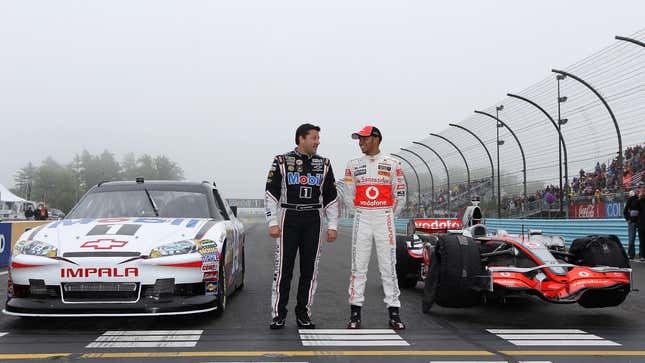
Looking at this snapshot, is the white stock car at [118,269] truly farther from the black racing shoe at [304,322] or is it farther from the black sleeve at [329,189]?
the black sleeve at [329,189]

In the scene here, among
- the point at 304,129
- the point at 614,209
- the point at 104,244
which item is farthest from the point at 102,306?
the point at 614,209

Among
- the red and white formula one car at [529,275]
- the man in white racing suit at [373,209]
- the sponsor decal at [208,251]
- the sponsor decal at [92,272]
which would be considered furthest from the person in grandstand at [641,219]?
the sponsor decal at [92,272]

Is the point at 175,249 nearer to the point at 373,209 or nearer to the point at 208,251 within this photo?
the point at 208,251

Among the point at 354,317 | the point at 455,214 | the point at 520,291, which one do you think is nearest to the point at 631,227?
the point at 520,291

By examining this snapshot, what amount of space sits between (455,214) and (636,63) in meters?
17.3

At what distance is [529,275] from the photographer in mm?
5691

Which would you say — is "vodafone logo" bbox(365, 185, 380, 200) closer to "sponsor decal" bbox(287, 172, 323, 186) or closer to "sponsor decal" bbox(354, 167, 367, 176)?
"sponsor decal" bbox(354, 167, 367, 176)

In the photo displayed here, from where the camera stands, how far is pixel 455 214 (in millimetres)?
32000

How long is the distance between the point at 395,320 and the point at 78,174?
4534 inches

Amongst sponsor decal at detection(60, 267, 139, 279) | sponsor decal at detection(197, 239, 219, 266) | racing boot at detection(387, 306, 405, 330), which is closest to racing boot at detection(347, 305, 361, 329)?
racing boot at detection(387, 306, 405, 330)

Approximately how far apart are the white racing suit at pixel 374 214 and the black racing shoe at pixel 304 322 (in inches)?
15.6

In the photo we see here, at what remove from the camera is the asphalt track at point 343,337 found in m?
4.29

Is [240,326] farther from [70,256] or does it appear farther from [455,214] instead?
[455,214]

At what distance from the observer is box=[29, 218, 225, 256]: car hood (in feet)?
16.8
